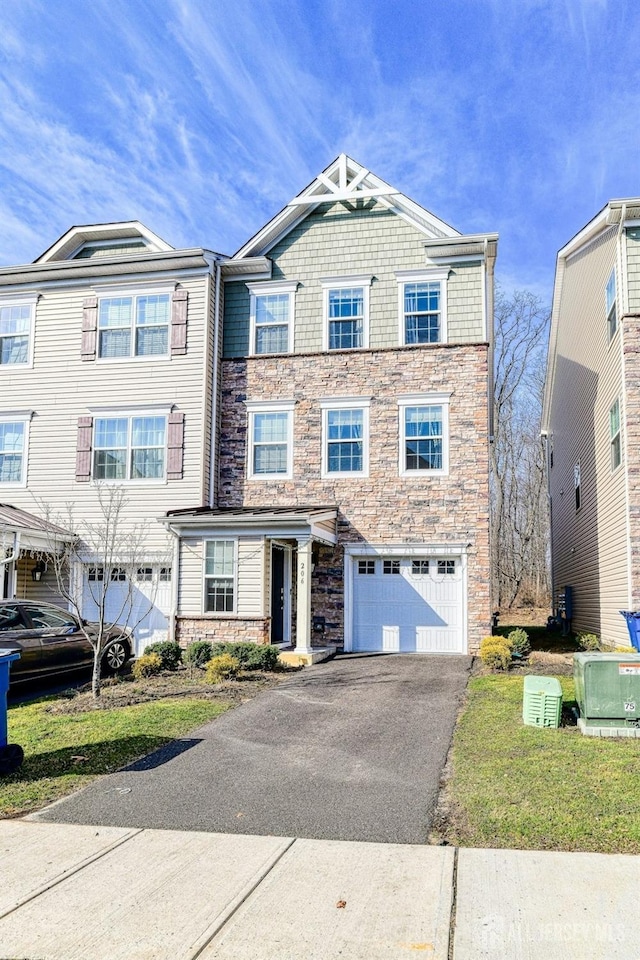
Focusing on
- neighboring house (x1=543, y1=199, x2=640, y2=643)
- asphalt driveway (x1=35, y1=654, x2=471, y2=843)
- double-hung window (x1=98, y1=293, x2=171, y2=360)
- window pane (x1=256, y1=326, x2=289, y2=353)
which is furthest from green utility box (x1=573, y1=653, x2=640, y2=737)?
double-hung window (x1=98, y1=293, x2=171, y2=360)

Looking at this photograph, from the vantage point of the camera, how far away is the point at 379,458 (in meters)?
17.7

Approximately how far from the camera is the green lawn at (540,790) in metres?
5.64

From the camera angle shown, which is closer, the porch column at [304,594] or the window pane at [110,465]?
the porch column at [304,594]

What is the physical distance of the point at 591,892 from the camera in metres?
4.65

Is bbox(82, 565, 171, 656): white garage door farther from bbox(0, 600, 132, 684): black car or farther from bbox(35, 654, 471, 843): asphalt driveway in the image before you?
bbox(35, 654, 471, 843): asphalt driveway

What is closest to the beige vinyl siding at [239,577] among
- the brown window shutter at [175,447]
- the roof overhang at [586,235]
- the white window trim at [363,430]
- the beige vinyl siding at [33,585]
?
A: the brown window shutter at [175,447]

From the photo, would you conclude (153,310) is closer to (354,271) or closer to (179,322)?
(179,322)

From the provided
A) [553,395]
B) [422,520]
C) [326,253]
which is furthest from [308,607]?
[553,395]

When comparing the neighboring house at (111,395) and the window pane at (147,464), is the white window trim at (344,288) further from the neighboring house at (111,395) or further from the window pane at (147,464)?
the window pane at (147,464)

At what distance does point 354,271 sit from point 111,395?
6.55 m

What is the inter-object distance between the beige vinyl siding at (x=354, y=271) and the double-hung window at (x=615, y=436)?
336cm

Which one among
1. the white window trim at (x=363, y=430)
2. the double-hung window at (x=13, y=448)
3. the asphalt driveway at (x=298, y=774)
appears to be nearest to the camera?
the asphalt driveway at (x=298, y=774)

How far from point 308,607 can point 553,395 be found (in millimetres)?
16049

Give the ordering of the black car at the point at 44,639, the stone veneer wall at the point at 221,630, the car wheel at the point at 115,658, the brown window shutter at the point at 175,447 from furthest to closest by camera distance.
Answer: the brown window shutter at the point at 175,447 → the stone veneer wall at the point at 221,630 → the car wheel at the point at 115,658 → the black car at the point at 44,639
